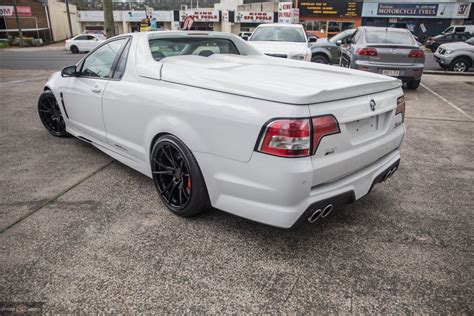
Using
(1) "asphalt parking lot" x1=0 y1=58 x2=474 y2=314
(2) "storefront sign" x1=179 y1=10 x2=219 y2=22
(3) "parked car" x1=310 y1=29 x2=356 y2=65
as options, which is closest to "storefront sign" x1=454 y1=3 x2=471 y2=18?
(2) "storefront sign" x1=179 y1=10 x2=219 y2=22

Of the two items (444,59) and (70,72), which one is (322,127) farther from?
(444,59)

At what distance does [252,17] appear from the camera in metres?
47.6

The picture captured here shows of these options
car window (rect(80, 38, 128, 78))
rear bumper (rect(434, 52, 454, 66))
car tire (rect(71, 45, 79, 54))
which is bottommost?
car tire (rect(71, 45, 79, 54))

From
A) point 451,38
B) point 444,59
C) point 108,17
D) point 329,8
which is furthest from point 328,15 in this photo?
point 108,17

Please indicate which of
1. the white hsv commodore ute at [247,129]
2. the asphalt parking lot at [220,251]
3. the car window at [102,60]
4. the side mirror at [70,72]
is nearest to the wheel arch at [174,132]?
the white hsv commodore ute at [247,129]

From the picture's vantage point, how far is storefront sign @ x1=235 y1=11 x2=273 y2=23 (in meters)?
46.9

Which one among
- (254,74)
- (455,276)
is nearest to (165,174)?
(254,74)

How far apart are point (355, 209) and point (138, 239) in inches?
73.7

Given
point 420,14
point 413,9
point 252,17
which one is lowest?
point 252,17

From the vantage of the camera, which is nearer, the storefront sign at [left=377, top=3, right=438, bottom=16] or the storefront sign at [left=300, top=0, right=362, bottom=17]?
the storefront sign at [left=377, top=3, right=438, bottom=16]

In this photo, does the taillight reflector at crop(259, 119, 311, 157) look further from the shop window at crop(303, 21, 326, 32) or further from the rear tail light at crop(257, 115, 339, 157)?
the shop window at crop(303, 21, 326, 32)

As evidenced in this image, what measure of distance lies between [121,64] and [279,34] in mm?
7152

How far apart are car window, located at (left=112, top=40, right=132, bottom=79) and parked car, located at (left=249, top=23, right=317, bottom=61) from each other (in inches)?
206

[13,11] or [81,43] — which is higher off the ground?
[13,11]
